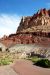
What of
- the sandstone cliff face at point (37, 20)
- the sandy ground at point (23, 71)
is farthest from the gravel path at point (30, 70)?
the sandstone cliff face at point (37, 20)

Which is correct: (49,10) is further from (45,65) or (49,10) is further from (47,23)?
(45,65)

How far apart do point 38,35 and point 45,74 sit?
7407cm

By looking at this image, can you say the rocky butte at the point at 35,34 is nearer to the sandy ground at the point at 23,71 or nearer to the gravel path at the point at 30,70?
the gravel path at the point at 30,70

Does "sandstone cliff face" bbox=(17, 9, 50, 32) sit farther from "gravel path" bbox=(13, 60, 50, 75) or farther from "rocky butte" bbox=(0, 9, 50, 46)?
"gravel path" bbox=(13, 60, 50, 75)

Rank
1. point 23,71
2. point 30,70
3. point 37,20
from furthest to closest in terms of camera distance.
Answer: point 37,20
point 30,70
point 23,71

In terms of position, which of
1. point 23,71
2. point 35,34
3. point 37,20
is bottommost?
point 23,71

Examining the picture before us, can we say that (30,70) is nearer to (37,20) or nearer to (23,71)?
(23,71)

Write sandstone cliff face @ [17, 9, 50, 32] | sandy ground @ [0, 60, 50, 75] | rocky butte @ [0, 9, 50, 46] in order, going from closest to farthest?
1. sandy ground @ [0, 60, 50, 75]
2. rocky butte @ [0, 9, 50, 46]
3. sandstone cliff face @ [17, 9, 50, 32]

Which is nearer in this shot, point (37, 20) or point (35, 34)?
point (35, 34)

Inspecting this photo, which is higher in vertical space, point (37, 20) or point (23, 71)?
point (37, 20)

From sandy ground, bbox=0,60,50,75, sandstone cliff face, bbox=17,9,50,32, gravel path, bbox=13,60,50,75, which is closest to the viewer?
sandy ground, bbox=0,60,50,75

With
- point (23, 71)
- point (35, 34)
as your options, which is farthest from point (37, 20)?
point (23, 71)

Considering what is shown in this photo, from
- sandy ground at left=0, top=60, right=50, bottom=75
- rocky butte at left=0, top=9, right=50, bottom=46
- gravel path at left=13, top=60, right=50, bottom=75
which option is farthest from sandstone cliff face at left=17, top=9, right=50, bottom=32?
sandy ground at left=0, top=60, right=50, bottom=75

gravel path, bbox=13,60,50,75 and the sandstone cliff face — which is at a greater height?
the sandstone cliff face
